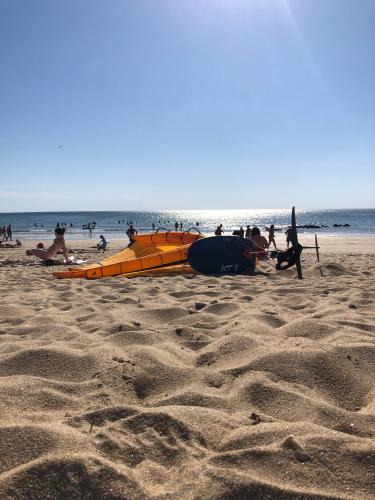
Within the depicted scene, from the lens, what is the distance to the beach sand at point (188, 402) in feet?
5.22

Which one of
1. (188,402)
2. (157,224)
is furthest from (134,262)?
(157,224)

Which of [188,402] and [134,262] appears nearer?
[188,402]

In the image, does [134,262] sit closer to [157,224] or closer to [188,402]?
[188,402]

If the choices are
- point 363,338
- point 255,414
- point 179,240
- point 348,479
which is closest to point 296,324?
point 363,338

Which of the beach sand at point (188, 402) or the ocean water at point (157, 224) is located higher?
the beach sand at point (188, 402)

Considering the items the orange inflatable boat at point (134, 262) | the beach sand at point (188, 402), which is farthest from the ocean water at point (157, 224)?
the beach sand at point (188, 402)

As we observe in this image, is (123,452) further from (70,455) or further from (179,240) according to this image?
(179,240)

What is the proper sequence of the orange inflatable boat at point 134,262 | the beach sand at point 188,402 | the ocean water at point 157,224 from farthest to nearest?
the ocean water at point 157,224 → the orange inflatable boat at point 134,262 → the beach sand at point 188,402

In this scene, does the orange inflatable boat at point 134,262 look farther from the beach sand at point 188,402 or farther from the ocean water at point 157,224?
the ocean water at point 157,224

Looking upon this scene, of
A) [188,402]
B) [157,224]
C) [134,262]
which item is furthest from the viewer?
[157,224]

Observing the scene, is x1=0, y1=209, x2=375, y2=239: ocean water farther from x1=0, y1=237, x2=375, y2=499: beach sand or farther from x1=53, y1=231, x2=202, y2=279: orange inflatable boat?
x1=0, y1=237, x2=375, y2=499: beach sand

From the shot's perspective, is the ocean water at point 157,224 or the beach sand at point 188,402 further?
the ocean water at point 157,224

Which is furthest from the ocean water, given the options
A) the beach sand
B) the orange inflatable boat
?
the beach sand

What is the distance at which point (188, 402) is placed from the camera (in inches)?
90.0
